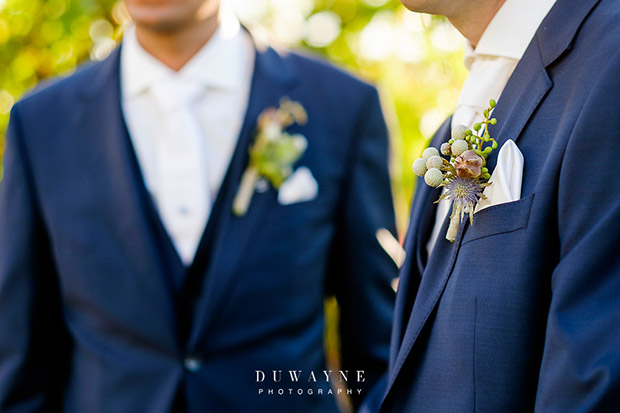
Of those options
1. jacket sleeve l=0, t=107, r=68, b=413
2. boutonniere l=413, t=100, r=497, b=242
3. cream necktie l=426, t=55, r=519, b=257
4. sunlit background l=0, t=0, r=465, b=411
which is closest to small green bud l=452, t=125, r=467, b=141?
boutonniere l=413, t=100, r=497, b=242

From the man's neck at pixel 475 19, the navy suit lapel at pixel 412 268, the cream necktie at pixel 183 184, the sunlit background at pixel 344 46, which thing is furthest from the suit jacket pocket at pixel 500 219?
the sunlit background at pixel 344 46

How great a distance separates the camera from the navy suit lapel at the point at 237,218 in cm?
265

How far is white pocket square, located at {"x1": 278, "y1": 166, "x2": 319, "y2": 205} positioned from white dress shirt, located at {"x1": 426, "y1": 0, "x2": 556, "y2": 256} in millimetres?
975

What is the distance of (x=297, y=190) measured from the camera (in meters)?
2.81

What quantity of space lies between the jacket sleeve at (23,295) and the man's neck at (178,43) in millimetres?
611

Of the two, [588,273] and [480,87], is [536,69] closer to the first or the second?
[480,87]

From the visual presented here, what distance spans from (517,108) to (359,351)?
158cm

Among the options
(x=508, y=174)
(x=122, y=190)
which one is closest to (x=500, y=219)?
(x=508, y=174)

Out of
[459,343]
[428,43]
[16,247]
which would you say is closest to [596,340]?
[459,343]

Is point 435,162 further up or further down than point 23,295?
further up

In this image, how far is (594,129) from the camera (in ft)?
4.36

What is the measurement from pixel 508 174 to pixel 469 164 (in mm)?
80

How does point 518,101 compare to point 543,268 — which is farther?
point 518,101

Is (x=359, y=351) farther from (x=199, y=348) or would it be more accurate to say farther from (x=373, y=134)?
(x=373, y=134)
